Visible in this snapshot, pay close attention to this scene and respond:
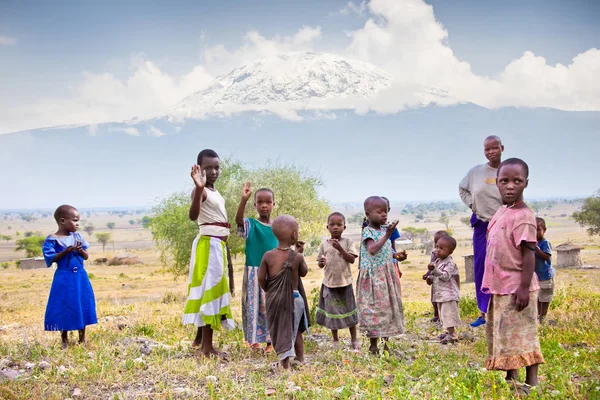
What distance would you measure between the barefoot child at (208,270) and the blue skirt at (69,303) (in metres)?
1.77

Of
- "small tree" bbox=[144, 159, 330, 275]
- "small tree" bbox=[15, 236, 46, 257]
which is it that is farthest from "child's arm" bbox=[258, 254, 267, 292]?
"small tree" bbox=[15, 236, 46, 257]

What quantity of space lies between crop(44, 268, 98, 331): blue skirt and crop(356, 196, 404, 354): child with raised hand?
3964mm

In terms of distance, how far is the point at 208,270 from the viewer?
6793 millimetres

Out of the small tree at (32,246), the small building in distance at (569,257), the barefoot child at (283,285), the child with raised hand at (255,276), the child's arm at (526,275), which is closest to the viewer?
the child's arm at (526,275)

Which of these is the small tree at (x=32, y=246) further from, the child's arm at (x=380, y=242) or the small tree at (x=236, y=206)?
the child's arm at (x=380, y=242)

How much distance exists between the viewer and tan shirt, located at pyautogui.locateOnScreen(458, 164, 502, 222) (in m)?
7.91

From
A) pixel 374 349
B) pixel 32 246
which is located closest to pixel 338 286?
pixel 374 349

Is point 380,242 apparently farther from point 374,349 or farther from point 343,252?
point 374,349

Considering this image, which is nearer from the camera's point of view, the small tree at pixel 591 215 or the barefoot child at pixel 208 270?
the barefoot child at pixel 208 270

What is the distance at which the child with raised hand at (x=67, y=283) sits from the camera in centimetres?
729

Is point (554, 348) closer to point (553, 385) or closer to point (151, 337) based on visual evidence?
point (553, 385)

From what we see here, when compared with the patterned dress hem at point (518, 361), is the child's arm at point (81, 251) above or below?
above

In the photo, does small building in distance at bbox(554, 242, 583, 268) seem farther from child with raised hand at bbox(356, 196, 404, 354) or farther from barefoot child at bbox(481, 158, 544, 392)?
barefoot child at bbox(481, 158, 544, 392)

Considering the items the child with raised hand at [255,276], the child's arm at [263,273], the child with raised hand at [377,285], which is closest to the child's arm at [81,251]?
the child with raised hand at [255,276]
